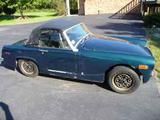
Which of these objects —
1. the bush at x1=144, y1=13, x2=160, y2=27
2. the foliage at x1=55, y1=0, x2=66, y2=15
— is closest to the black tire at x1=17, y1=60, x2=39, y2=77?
the bush at x1=144, y1=13, x2=160, y2=27

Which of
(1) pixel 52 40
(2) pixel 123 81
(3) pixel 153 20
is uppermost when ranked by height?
(1) pixel 52 40

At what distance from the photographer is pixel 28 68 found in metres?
8.02

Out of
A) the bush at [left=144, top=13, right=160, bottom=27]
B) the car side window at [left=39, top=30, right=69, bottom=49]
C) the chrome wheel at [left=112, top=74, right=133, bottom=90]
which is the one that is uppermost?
the car side window at [left=39, top=30, right=69, bottom=49]

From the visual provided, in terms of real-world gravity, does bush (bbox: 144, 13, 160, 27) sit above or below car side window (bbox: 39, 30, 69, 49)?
below

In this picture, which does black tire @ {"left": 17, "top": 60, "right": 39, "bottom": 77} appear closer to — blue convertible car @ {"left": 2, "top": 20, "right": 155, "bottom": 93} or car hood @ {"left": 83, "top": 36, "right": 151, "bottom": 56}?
blue convertible car @ {"left": 2, "top": 20, "right": 155, "bottom": 93}

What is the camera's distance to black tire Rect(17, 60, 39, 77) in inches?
309

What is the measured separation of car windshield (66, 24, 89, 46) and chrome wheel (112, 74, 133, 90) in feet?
4.51

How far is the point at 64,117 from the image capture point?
5.62 metres

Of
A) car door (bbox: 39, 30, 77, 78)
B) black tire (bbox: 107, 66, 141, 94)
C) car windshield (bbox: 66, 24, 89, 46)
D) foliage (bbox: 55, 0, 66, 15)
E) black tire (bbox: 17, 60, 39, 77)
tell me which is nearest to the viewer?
black tire (bbox: 107, 66, 141, 94)

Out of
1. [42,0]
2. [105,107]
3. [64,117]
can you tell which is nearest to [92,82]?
[105,107]

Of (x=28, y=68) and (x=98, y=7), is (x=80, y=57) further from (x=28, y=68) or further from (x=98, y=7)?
(x=98, y=7)

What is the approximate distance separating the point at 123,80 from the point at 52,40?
2.11 metres

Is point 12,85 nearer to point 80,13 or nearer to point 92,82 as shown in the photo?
point 92,82

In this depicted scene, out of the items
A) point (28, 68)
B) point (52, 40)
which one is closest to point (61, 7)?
point (28, 68)
